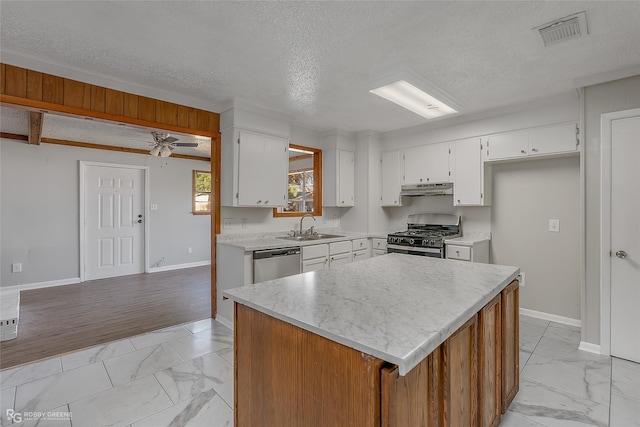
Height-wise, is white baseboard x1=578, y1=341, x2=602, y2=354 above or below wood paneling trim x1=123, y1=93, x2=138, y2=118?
below

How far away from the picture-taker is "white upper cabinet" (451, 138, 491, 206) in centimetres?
373

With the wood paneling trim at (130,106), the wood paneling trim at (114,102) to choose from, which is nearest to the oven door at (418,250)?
the wood paneling trim at (130,106)

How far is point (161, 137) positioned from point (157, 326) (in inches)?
111

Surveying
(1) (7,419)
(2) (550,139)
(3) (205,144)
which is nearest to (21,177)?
(3) (205,144)

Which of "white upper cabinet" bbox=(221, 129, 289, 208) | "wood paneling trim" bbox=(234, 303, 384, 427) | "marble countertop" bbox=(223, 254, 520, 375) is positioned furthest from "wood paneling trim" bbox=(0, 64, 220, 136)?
"wood paneling trim" bbox=(234, 303, 384, 427)

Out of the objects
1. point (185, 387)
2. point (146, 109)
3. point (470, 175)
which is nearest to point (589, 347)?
point (470, 175)

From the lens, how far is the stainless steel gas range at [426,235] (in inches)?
148

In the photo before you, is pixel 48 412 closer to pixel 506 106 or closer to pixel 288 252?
pixel 288 252

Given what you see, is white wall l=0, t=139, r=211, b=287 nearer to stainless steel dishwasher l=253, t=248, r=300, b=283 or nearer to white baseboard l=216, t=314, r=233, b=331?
white baseboard l=216, t=314, r=233, b=331

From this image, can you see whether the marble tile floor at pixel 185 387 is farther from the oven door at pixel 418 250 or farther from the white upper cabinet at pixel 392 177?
the white upper cabinet at pixel 392 177

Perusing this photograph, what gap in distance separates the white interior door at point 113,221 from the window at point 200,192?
101 cm

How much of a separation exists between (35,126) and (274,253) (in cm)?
365

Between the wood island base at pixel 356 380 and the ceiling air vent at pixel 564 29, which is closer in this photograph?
the wood island base at pixel 356 380

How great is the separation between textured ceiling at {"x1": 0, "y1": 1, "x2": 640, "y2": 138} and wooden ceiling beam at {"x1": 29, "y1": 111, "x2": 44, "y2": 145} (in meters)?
1.61
